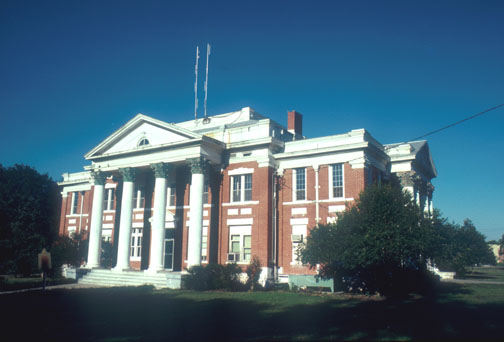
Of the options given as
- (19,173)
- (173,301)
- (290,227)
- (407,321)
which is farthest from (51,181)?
(407,321)

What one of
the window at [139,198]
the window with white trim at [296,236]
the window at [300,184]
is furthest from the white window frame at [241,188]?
the window at [139,198]

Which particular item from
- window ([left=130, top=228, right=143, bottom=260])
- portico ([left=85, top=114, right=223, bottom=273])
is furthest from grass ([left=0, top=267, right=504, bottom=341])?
window ([left=130, top=228, right=143, bottom=260])

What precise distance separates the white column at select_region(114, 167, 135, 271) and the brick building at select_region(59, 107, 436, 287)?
0.07 m

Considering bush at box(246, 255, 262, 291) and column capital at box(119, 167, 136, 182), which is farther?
column capital at box(119, 167, 136, 182)

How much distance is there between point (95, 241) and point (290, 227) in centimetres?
1556

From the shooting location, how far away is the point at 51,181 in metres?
50.7

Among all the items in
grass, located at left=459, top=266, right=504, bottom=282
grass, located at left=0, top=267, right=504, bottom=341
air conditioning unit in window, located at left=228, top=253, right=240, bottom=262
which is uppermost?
air conditioning unit in window, located at left=228, top=253, right=240, bottom=262

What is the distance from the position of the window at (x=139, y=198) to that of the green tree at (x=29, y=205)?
42.4 feet

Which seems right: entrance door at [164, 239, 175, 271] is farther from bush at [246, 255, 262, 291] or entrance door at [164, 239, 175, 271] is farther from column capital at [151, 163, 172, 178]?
bush at [246, 255, 262, 291]

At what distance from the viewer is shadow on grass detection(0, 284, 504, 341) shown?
11.6 meters

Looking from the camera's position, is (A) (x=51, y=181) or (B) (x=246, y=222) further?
(A) (x=51, y=181)

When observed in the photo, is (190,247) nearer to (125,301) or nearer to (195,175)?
(195,175)

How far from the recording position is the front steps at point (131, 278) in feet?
86.0

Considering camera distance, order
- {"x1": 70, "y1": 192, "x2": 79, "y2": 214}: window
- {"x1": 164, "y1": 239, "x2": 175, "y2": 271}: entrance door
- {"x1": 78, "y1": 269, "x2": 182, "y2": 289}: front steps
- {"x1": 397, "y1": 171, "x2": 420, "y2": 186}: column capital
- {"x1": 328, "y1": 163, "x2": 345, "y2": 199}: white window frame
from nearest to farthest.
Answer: {"x1": 78, "y1": 269, "x2": 182, "y2": 289}: front steps < {"x1": 328, "y1": 163, "x2": 345, "y2": 199}: white window frame < {"x1": 397, "y1": 171, "x2": 420, "y2": 186}: column capital < {"x1": 164, "y1": 239, "x2": 175, "y2": 271}: entrance door < {"x1": 70, "y1": 192, "x2": 79, "y2": 214}: window
